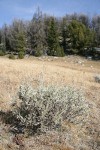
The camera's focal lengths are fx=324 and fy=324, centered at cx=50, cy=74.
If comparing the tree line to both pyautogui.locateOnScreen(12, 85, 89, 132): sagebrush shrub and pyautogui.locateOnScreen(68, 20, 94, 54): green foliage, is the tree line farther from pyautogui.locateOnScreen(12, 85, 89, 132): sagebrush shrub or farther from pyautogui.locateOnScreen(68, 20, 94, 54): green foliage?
pyautogui.locateOnScreen(12, 85, 89, 132): sagebrush shrub

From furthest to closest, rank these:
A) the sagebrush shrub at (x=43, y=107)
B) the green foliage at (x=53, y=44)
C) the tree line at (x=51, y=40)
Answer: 1. the tree line at (x=51, y=40)
2. the green foliage at (x=53, y=44)
3. the sagebrush shrub at (x=43, y=107)

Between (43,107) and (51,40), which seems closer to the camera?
(43,107)

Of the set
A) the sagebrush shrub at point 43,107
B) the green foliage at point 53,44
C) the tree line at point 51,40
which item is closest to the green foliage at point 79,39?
the tree line at point 51,40

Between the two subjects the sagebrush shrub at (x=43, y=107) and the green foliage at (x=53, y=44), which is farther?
the green foliage at (x=53, y=44)

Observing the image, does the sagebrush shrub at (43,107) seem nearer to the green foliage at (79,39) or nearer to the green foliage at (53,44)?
the green foliage at (53,44)

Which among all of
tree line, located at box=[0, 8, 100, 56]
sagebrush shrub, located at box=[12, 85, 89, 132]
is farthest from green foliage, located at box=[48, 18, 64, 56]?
sagebrush shrub, located at box=[12, 85, 89, 132]

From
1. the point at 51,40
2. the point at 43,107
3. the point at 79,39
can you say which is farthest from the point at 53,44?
the point at 43,107

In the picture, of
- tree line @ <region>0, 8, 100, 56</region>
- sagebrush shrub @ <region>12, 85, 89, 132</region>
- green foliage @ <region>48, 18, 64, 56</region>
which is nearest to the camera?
sagebrush shrub @ <region>12, 85, 89, 132</region>

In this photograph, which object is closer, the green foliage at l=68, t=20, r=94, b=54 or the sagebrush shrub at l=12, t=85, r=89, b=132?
the sagebrush shrub at l=12, t=85, r=89, b=132

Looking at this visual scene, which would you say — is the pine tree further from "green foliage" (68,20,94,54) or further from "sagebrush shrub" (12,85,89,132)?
"sagebrush shrub" (12,85,89,132)

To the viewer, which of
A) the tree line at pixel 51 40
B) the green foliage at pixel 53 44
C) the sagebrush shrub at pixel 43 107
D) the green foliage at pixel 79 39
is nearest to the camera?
the sagebrush shrub at pixel 43 107

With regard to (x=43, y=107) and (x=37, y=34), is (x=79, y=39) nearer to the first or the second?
(x=37, y=34)

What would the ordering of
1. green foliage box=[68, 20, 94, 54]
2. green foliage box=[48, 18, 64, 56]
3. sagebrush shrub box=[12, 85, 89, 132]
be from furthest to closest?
1. green foliage box=[68, 20, 94, 54]
2. green foliage box=[48, 18, 64, 56]
3. sagebrush shrub box=[12, 85, 89, 132]

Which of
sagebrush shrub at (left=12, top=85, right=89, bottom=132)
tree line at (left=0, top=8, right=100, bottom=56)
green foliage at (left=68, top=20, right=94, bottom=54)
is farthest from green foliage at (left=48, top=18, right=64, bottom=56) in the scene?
sagebrush shrub at (left=12, top=85, right=89, bottom=132)
